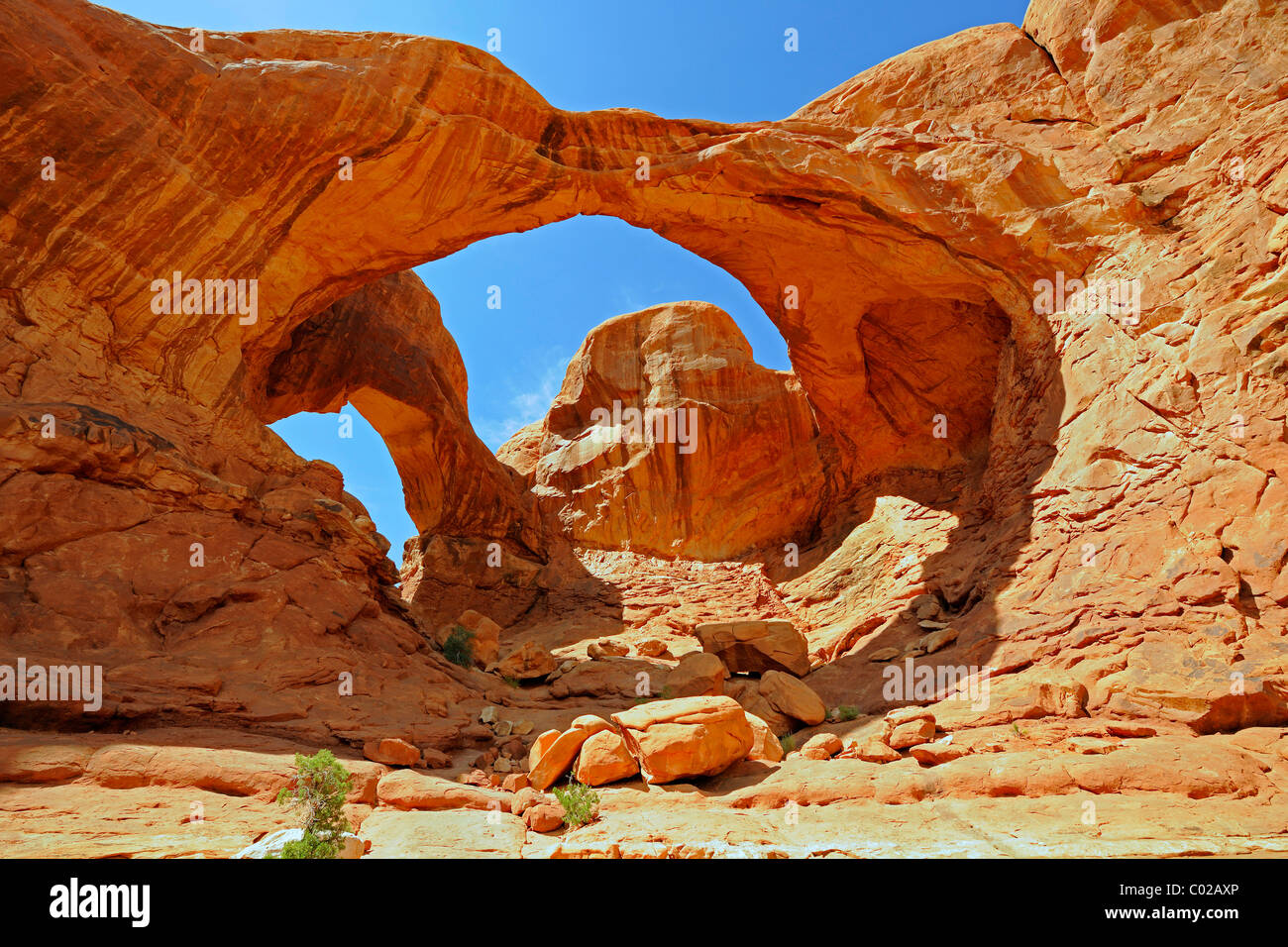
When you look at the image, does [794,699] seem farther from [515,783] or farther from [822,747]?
[515,783]

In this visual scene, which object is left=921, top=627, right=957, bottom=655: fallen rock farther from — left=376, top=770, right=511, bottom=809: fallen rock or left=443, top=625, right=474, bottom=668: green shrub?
left=443, top=625, right=474, bottom=668: green shrub

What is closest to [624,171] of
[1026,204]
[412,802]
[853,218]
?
[853,218]

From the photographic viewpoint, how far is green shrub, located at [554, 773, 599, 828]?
22.6 ft

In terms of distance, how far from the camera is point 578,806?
22.7 feet

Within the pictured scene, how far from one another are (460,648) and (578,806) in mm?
9715

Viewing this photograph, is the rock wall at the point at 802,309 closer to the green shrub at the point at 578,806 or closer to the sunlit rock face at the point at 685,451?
the green shrub at the point at 578,806

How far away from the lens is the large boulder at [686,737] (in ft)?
26.3

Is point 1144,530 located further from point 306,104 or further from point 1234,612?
point 306,104

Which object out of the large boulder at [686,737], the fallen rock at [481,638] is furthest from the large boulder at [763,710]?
the fallen rock at [481,638]

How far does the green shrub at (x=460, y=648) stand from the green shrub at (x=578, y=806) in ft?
28.2

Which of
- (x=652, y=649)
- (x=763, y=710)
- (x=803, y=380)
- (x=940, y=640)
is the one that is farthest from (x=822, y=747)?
(x=803, y=380)

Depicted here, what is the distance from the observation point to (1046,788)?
7.16 metres
